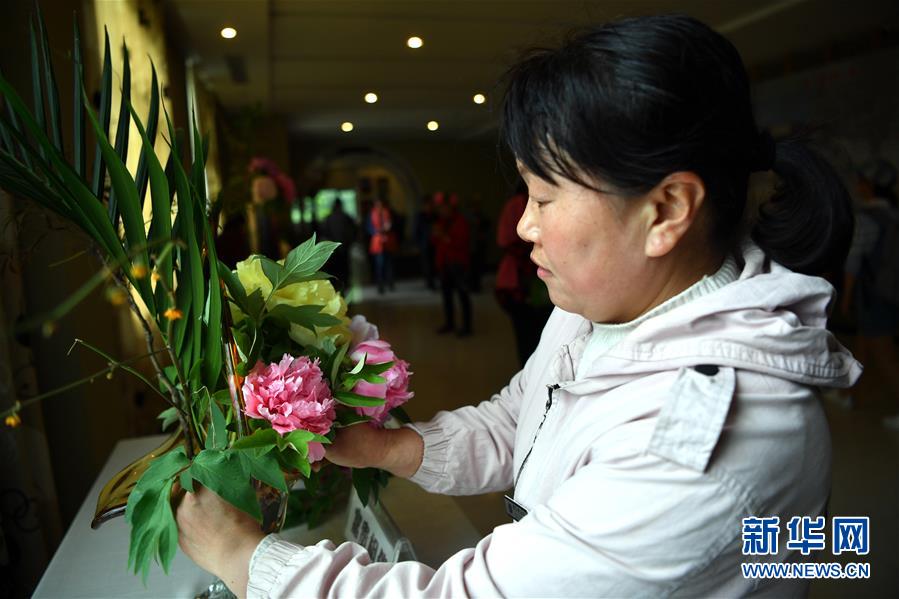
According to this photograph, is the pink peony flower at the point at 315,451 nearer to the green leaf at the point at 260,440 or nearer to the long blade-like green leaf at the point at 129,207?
the green leaf at the point at 260,440

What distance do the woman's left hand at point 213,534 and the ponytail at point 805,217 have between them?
668 mm

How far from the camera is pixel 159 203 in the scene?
0.70m

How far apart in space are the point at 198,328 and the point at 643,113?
521 millimetres

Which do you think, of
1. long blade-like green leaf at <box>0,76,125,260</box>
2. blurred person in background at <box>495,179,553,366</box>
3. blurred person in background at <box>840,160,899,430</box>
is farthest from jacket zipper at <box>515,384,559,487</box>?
blurred person in background at <box>840,160,899,430</box>

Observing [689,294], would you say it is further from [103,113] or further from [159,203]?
[103,113]


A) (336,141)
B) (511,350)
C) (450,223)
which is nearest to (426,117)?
(336,141)

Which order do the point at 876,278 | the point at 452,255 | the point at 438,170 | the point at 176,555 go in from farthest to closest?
1. the point at 438,170
2. the point at 452,255
3. the point at 876,278
4. the point at 176,555

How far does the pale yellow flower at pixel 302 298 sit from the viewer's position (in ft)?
2.65

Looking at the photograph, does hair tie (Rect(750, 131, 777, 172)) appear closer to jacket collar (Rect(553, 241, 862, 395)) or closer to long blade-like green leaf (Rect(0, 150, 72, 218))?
jacket collar (Rect(553, 241, 862, 395))

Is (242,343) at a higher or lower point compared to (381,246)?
Result: higher

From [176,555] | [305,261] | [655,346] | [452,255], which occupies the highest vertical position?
[305,261]

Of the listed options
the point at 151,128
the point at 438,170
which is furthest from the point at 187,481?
the point at 438,170

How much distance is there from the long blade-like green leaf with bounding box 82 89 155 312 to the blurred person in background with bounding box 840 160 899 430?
4224 millimetres

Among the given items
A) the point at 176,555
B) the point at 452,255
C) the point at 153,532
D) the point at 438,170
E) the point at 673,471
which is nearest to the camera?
the point at 673,471
